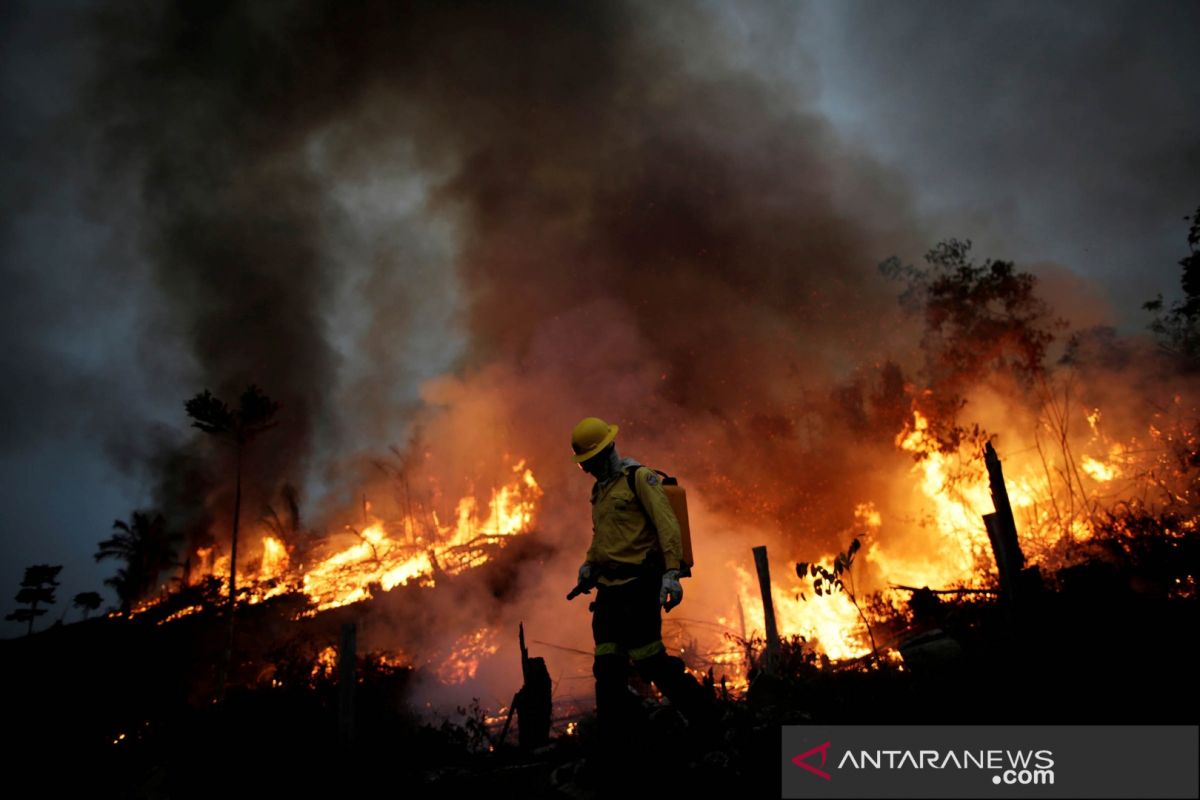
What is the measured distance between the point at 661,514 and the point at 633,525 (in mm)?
276

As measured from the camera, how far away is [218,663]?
20.0 meters

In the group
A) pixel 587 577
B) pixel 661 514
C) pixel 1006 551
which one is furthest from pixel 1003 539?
pixel 587 577

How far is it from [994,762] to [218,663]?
24.5m

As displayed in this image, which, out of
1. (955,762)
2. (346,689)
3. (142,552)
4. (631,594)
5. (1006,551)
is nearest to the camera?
(955,762)

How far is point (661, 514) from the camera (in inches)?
160

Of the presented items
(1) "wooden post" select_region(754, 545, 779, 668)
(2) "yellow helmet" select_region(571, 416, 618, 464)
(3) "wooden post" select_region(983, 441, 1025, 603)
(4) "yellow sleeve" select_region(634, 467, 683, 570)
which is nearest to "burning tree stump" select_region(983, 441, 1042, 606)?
(3) "wooden post" select_region(983, 441, 1025, 603)

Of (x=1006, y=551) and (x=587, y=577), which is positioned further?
(x=1006, y=551)

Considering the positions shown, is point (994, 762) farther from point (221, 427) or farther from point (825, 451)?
point (221, 427)

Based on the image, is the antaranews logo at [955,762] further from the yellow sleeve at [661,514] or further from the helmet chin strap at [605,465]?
the helmet chin strap at [605,465]

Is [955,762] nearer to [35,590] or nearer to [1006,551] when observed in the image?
[1006,551]

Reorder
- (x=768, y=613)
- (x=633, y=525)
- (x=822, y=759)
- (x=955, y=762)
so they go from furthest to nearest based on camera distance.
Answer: (x=768, y=613) → (x=633, y=525) → (x=822, y=759) → (x=955, y=762)

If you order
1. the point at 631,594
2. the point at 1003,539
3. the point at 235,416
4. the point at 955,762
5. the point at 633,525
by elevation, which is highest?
the point at 235,416

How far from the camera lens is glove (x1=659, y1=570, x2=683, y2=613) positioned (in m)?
3.73

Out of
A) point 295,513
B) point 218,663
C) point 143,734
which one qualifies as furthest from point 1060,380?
point 295,513
